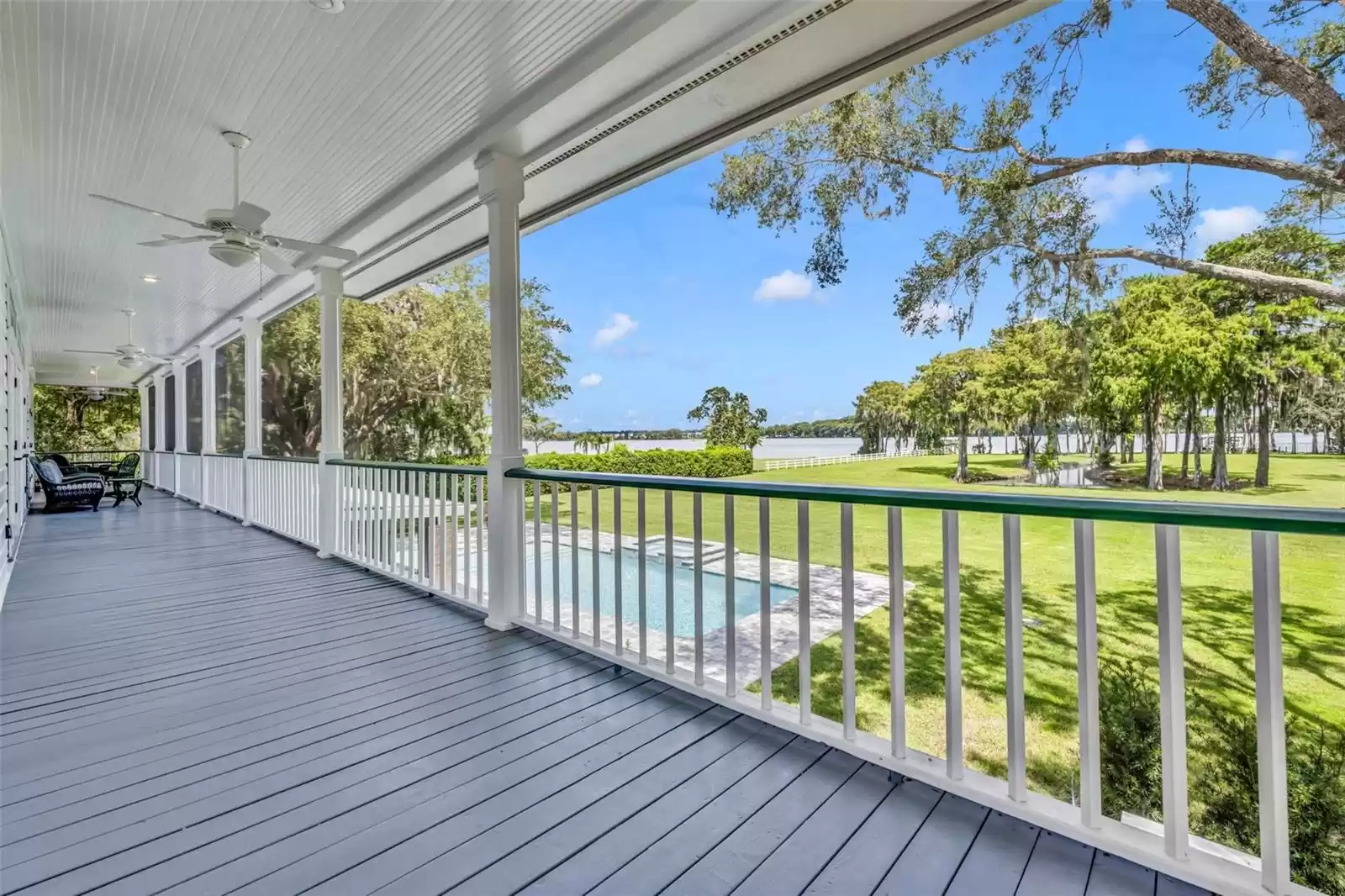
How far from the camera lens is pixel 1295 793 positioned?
2305 mm

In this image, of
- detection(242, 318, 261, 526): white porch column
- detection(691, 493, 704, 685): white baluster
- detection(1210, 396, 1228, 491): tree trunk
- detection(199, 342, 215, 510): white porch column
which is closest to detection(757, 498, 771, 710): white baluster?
detection(691, 493, 704, 685): white baluster

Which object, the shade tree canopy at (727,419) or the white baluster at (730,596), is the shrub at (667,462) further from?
the white baluster at (730,596)

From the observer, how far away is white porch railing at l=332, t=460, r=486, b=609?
3840 mm

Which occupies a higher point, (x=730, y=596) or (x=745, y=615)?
(x=730, y=596)

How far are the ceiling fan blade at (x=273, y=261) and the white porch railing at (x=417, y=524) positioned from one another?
1.62 m

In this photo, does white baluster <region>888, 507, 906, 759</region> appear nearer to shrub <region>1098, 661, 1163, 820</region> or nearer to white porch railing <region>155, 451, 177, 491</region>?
shrub <region>1098, 661, 1163, 820</region>

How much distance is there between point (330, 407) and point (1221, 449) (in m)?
5.96

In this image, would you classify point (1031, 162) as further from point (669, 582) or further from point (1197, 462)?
point (669, 582)

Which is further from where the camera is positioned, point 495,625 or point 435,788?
point 495,625

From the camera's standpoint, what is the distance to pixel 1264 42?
2.02 metres

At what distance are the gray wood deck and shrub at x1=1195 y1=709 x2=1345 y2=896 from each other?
1.35m

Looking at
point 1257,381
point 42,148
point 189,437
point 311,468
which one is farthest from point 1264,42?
point 189,437

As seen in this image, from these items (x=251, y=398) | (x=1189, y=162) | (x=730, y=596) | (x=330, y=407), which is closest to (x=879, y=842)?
(x=730, y=596)

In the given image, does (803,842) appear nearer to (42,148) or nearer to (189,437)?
(42,148)
